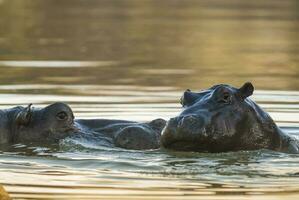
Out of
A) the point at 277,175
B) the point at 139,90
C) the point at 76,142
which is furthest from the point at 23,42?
the point at 277,175

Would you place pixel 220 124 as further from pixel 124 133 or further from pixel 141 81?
pixel 141 81

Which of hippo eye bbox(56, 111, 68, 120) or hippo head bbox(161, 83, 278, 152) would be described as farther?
hippo eye bbox(56, 111, 68, 120)

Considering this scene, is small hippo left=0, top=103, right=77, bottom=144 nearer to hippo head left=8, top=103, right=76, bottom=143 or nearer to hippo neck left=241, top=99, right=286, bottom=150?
hippo head left=8, top=103, right=76, bottom=143

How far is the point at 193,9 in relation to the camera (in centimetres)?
4631

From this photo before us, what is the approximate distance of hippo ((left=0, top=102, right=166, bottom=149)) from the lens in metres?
10.3

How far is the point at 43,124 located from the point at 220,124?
5.90 feet

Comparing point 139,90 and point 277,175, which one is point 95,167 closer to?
point 277,175

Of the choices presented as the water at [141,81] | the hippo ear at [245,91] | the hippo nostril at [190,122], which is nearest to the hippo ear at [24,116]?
the water at [141,81]

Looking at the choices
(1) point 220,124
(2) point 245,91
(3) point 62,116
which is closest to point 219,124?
(1) point 220,124

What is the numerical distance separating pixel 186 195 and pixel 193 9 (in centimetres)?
3852

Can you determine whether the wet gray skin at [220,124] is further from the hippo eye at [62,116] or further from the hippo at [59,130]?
the hippo eye at [62,116]

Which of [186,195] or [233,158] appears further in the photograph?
[233,158]

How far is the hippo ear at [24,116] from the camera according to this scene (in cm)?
1032

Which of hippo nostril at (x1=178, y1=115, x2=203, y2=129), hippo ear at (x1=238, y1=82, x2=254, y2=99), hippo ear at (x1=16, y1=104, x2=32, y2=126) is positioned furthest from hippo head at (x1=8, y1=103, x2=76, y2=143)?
hippo ear at (x1=238, y1=82, x2=254, y2=99)
